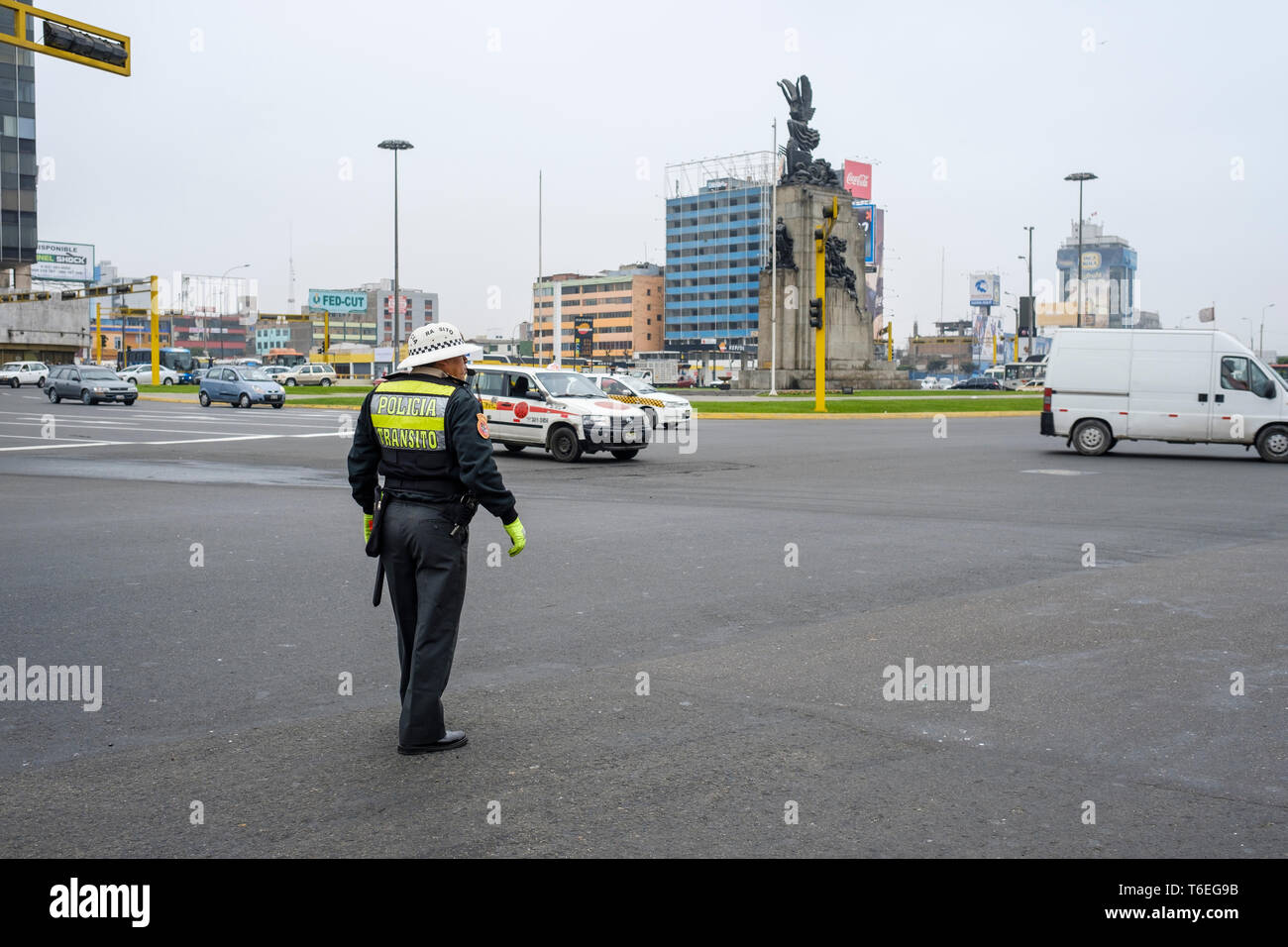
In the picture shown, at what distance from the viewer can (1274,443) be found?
21.2 metres

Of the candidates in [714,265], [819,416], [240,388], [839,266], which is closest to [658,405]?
[819,416]

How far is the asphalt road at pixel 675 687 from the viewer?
13.8ft

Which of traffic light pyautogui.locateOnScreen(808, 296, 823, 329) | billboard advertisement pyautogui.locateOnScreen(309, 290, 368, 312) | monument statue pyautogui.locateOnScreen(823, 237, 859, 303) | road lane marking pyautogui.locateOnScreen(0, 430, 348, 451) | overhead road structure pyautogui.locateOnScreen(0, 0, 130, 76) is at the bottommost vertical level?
road lane marking pyautogui.locateOnScreen(0, 430, 348, 451)

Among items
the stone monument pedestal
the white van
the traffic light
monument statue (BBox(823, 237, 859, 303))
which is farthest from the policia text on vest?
monument statue (BBox(823, 237, 859, 303))

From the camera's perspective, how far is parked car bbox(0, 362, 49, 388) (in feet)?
237

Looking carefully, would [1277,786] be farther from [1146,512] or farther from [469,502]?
[1146,512]

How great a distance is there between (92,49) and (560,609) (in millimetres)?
12248

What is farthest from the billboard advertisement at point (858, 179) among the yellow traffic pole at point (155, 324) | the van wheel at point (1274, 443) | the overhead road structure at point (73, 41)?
the overhead road structure at point (73, 41)

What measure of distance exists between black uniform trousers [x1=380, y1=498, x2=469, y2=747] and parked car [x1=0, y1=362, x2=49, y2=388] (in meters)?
76.0

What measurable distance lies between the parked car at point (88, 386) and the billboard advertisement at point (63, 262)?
75.4m

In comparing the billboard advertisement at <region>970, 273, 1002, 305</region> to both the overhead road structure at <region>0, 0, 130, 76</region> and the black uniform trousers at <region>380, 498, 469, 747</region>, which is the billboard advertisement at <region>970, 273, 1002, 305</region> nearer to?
the overhead road structure at <region>0, 0, 130, 76</region>

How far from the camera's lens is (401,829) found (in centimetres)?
416

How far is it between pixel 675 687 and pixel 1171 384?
18070 millimetres

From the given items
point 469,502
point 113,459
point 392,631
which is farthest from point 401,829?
point 113,459
